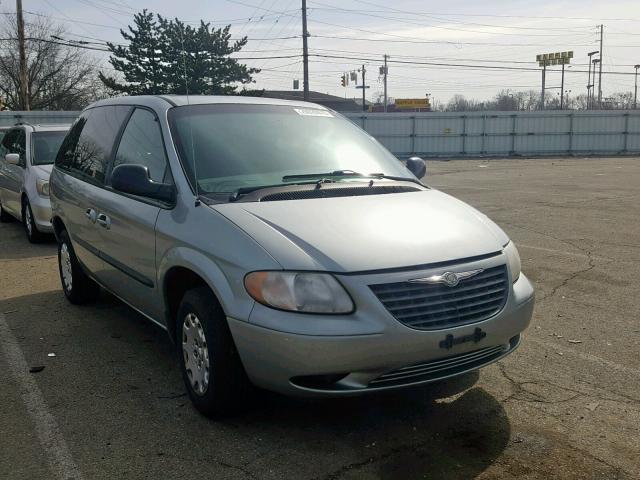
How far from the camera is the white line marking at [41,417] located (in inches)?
123

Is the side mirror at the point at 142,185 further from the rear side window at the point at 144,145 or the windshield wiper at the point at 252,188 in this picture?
the windshield wiper at the point at 252,188

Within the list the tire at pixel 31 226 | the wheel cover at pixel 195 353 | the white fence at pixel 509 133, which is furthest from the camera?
the white fence at pixel 509 133

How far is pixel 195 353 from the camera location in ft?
11.8

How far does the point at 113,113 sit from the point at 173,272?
198cm

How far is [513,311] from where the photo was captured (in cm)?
343

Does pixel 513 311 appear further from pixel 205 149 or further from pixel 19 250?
pixel 19 250

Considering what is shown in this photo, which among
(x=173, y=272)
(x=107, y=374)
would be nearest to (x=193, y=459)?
(x=173, y=272)

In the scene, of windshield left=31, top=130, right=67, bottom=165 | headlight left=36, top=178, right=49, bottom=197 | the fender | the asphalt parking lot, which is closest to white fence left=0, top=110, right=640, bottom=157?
windshield left=31, top=130, right=67, bottom=165

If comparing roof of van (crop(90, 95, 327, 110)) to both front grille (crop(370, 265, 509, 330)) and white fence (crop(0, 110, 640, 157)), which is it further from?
white fence (crop(0, 110, 640, 157))

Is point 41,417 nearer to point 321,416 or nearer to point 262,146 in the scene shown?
point 321,416

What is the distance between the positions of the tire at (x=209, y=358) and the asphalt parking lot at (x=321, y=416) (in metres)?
0.14

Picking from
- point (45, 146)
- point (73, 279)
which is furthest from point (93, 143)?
point (45, 146)

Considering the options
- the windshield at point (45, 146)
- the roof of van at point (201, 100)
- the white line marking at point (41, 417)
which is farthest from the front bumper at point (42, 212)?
the roof of van at point (201, 100)

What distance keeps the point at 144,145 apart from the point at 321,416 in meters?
2.18
